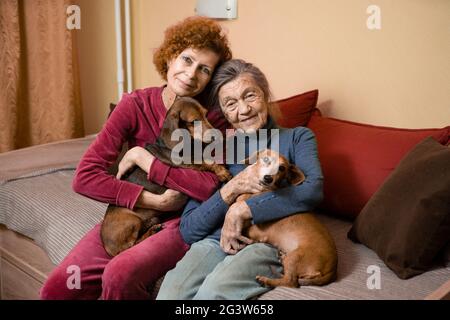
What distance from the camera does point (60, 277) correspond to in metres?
1.39

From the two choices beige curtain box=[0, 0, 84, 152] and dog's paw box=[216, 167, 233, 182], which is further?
beige curtain box=[0, 0, 84, 152]

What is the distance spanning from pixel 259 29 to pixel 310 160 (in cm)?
130

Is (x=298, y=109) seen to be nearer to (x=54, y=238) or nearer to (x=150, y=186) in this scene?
(x=150, y=186)

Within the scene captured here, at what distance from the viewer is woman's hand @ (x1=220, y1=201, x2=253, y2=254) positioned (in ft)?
4.50

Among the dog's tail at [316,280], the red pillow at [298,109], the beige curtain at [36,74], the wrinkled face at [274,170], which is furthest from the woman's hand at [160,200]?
the beige curtain at [36,74]

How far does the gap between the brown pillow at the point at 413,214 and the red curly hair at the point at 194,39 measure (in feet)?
2.38

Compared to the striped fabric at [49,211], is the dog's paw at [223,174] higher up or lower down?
higher up

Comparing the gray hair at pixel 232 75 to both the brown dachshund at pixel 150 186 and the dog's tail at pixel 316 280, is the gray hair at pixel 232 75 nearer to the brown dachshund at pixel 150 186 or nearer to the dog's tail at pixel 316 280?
the brown dachshund at pixel 150 186

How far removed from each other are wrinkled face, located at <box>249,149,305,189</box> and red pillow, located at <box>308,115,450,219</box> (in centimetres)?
46

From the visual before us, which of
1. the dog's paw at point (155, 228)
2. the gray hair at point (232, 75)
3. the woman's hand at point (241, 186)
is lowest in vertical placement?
the dog's paw at point (155, 228)

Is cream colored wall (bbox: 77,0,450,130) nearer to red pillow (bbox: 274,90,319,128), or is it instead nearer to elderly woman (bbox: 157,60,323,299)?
red pillow (bbox: 274,90,319,128)

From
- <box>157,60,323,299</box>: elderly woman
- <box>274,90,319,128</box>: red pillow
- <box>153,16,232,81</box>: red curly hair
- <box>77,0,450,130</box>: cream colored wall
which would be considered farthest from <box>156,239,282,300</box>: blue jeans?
<box>77,0,450,130</box>: cream colored wall

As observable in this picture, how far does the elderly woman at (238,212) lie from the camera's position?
127 centimetres
